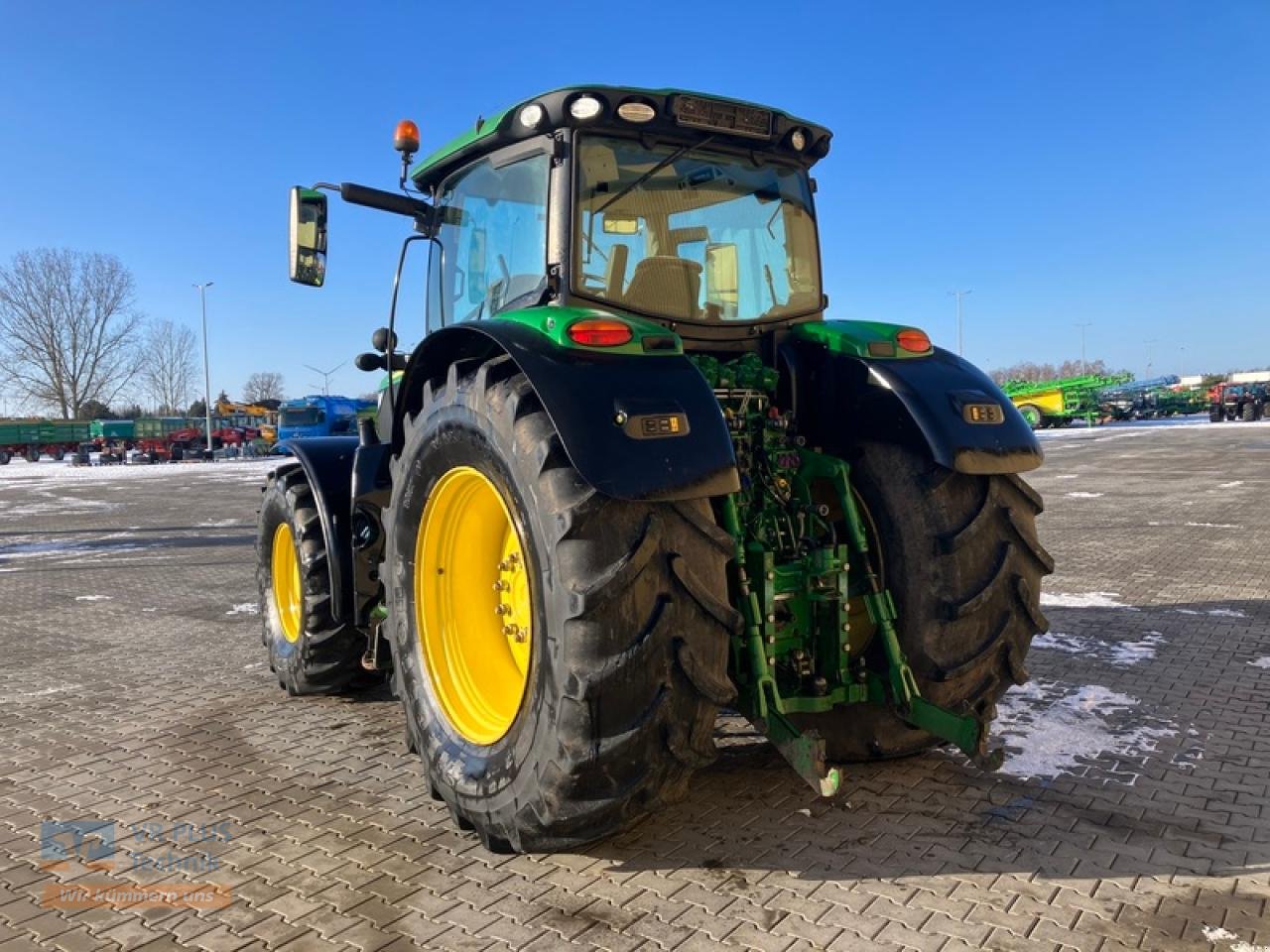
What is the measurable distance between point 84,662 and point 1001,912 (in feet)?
18.6

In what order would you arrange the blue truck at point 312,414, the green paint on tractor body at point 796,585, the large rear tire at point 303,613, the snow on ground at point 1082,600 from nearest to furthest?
the green paint on tractor body at point 796,585
the large rear tire at point 303,613
the snow on ground at point 1082,600
the blue truck at point 312,414

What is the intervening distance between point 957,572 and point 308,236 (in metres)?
3.28

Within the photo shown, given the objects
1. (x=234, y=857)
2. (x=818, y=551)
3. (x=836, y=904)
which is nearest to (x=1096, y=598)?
(x=818, y=551)

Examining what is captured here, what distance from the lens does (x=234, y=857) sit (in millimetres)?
3076

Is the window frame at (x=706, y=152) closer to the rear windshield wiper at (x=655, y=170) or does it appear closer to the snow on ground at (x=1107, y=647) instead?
the rear windshield wiper at (x=655, y=170)

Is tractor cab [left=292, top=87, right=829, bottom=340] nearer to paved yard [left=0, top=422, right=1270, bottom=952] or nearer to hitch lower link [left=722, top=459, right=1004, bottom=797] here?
hitch lower link [left=722, top=459, right=1004, bottom=797]

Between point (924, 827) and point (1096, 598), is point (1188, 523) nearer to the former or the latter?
point (1096, 598)

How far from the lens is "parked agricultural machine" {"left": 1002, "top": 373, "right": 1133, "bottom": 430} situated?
42.6 metres

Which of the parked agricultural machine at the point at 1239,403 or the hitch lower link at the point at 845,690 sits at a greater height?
the parked agricultural machine at the point at 1239,403

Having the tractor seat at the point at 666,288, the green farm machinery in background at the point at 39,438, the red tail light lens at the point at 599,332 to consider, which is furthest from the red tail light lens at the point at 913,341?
the green farm machinery in background at the point at 39,438

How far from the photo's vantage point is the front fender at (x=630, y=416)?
103 inches

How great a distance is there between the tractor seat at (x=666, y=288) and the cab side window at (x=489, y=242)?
38 centimetres

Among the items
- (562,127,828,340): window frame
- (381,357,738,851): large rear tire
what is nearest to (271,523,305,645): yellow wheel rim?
(381,357,738,851): large rear tire

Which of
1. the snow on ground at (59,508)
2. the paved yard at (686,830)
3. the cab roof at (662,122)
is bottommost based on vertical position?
the snow on ground at (59,508)
